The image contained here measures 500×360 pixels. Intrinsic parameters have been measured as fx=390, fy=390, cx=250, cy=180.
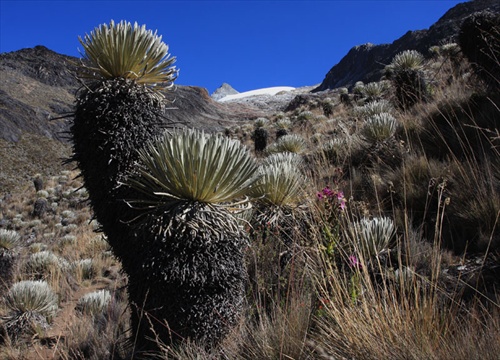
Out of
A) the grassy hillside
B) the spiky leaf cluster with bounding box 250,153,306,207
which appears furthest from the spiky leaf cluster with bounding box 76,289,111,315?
the spiky leaf cluster with bounding box 250,153,306,207

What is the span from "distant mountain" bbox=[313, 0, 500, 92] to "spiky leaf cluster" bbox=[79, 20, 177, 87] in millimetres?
33178

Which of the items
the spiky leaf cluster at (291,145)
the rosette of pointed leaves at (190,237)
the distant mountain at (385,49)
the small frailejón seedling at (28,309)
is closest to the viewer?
the rosette of pointed leaves at (190,237)

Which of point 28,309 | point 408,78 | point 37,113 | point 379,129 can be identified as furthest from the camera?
point 37,113

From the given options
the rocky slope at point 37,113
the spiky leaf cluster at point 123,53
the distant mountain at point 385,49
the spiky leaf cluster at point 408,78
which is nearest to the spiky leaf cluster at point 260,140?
the spiky leaf cluster at point 408,78

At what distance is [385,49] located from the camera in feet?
198

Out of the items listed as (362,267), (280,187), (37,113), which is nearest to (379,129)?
(280,187)

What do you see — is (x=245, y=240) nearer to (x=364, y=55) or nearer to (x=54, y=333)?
(x=54, y=333)

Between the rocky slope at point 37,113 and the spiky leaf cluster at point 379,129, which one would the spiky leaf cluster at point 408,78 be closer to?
the spiky leaf cluster at point 379,129

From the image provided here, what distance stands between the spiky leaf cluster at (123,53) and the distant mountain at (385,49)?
33178mm

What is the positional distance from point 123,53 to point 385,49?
212 feet

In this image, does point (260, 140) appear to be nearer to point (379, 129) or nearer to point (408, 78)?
point (408, 78)

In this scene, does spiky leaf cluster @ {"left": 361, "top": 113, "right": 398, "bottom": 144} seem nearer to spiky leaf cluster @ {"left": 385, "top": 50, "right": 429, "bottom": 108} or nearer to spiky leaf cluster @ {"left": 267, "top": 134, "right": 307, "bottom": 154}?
spiky leaf cluster @ {"left": 267, "top": 134, "right": 307, "bottom": 154}

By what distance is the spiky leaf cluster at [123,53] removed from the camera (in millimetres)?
2578

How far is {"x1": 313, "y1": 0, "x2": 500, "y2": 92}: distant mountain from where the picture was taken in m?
35.5
